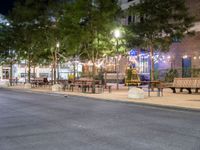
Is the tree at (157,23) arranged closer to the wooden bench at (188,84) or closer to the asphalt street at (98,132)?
the wooden bench at (188,84)

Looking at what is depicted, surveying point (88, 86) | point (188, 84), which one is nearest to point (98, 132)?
point (188, 84)

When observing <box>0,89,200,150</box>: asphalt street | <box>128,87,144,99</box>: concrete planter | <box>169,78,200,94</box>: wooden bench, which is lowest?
<box>0,89,200,150</box>: asphalt street

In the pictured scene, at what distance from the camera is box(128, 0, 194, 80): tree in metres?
28.1

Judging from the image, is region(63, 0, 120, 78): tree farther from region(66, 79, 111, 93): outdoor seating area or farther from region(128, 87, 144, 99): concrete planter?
region(128, 87, 144, 99): concrete planter

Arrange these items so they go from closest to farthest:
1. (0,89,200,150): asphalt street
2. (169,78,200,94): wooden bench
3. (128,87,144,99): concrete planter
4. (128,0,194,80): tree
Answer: (0,89,200,150): asphalt street
(128,87,144,99): concrete planter
(169,78,200,94): wooden bench
(128,0,194,80): tree

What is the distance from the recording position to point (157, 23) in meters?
28.1

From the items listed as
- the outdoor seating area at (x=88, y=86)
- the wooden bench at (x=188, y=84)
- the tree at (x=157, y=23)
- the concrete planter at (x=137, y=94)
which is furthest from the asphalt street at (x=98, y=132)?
the tree at (x=157, y=23)

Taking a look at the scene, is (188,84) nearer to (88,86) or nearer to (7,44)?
(88,86)

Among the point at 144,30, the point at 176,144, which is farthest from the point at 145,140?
the point at 144,30

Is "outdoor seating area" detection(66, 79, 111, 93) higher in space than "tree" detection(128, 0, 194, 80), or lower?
lower

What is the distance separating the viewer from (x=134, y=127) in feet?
34.5

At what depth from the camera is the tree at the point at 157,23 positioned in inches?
1105

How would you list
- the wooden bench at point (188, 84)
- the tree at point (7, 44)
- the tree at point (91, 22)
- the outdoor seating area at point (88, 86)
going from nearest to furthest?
the wooden bench at point (188, 84) → the outdoor seating area at point (88, 86) → the tree at point (91, 22) → the tree at point (7, 44)

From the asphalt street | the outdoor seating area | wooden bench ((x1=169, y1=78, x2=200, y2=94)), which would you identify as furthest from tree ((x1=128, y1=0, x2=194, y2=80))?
the asphalt street
